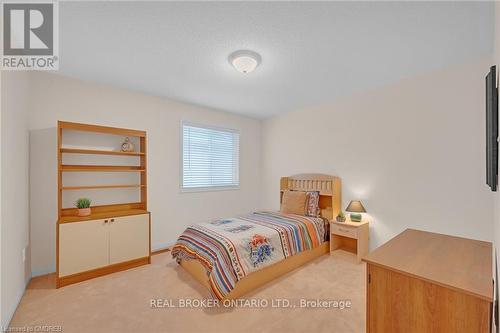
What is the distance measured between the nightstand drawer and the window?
2.17 meters

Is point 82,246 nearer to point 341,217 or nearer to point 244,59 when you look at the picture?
point 244,59

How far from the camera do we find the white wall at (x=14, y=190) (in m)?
1.78

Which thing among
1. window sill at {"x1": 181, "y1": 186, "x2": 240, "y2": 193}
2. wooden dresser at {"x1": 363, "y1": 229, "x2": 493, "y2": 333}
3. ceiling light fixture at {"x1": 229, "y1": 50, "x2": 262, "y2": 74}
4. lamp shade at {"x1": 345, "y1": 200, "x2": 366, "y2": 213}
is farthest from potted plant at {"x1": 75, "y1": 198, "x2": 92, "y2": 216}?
lamp shade at {"x1": 345, "y1": 200, "x2": 366, "y2": 213}

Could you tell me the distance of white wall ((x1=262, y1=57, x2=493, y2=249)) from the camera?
246 centimetres

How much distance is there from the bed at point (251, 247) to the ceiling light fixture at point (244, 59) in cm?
190

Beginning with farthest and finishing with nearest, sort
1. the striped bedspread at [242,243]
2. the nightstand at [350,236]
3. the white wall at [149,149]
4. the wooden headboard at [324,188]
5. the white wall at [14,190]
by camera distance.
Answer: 1. the wooden headboard at [324,188]
2. the nightstand at [350,236]
3. the white wall at [149,149]
4. the striped bedspread at [242,243]
5. the white wall at [14,190]

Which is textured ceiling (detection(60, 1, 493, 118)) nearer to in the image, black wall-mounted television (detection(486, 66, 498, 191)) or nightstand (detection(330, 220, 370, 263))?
black wall-mounted television (detection(486, 66, 498, 191))

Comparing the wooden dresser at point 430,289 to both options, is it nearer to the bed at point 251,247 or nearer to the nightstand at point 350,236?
the bed at point 251,247

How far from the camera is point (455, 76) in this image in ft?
8.46

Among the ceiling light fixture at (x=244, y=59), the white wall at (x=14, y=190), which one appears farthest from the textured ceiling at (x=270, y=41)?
the white wall at (x=14, y=190)

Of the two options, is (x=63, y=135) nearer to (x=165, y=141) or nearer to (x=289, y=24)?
(x=165, y=141)

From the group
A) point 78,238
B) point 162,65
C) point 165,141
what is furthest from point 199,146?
point 78,238

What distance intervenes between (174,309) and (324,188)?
9.35ft

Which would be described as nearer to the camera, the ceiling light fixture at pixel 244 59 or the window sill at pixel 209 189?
the ceiling light fixture at pixel 244 59
